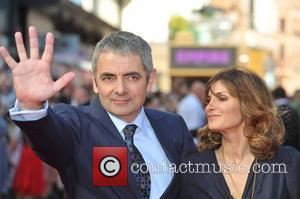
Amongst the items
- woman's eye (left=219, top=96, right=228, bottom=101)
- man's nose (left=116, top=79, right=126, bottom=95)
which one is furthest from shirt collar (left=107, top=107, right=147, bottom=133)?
woman's eye (left=219, top=96, right=228, bottom=101)

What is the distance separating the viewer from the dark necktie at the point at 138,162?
12.1 feet

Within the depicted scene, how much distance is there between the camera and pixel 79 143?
3609 millimetres

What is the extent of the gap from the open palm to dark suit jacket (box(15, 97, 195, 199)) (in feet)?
0.37

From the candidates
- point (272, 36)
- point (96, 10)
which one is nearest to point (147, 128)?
point (96, 10)

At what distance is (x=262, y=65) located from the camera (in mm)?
33688

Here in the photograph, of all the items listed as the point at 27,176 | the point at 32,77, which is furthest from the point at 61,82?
the point at 27,176

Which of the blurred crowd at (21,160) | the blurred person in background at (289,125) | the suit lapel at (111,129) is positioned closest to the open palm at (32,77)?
the suit lapel at (111,129)

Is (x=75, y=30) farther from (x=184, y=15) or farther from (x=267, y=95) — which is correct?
(x=184, y=15)

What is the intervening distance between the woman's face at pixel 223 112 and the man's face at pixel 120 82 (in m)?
0.43

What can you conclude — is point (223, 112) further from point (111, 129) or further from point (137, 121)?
point (111, 129)

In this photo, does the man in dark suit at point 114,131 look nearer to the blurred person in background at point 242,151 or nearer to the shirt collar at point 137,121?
the shirt collar at point 137,121

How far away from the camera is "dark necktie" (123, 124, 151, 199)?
3.68 m

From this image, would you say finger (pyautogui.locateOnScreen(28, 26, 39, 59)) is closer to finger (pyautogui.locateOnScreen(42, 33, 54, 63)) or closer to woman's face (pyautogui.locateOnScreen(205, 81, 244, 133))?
finger (pyautogui.locateOnScreen(42, 33, 54, 63))

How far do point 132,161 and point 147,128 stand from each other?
277 mm
